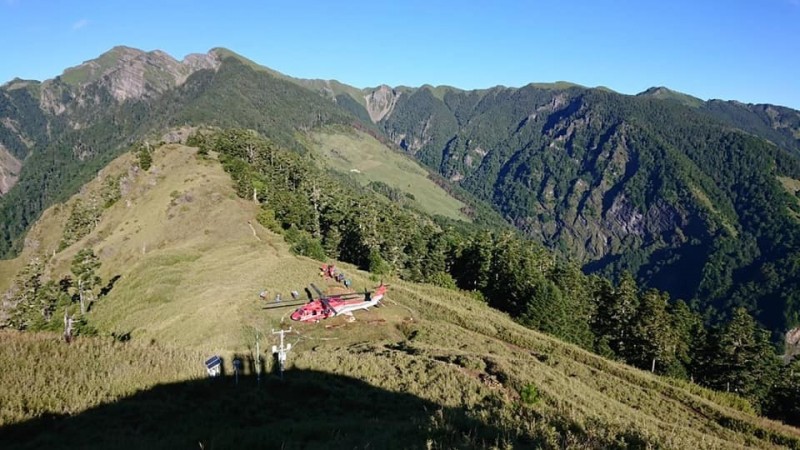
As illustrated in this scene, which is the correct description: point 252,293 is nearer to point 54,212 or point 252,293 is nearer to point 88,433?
point 88,433

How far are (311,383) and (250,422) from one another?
5.19m

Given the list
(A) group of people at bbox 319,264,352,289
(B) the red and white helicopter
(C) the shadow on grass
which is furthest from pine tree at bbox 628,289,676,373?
(C) the shadow on grass

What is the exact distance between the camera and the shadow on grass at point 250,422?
13.2 metres

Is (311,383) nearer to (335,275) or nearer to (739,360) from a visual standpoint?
(335,275)

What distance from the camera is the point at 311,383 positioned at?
21469 mm

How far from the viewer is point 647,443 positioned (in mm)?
14141

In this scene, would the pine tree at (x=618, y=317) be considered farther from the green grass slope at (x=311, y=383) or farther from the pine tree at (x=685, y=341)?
the green grass slope at (x=311, y=383)

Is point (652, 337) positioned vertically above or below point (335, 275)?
below

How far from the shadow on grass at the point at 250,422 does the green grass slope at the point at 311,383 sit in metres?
0.06

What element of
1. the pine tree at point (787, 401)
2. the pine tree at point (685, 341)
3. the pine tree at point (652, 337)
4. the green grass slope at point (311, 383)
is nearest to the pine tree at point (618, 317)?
the pine tree at point (652, 337)

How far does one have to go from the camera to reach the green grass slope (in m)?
14.2

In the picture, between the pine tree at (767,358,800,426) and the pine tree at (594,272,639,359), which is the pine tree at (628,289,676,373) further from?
the pine tree at (767,358,800,426)

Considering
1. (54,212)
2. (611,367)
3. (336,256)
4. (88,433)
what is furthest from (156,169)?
(88,433)

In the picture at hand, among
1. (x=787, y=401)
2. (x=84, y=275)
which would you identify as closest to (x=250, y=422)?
(x=84, y=275)
